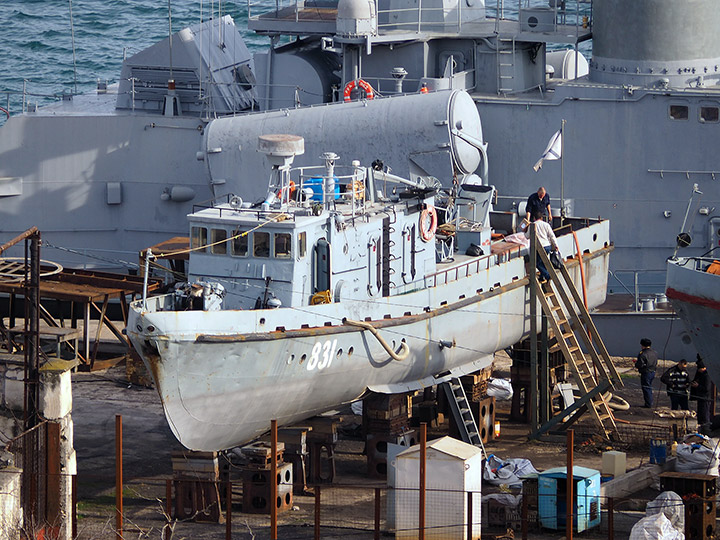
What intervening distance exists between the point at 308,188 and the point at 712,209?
1083 cm

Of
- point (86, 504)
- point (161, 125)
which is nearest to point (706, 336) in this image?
point (86, 504)

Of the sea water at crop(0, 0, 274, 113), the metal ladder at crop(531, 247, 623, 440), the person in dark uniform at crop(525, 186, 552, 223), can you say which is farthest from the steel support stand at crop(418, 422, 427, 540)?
the sea water at crop(0, 0, 274, 113)

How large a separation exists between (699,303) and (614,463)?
3.28 m

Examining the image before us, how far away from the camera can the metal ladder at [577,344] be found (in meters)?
26.2

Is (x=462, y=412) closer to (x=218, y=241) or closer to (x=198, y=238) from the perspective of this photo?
(x=218, y=241)

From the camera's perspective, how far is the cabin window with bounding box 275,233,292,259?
22953mm

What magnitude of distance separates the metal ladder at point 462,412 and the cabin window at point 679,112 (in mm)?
8811

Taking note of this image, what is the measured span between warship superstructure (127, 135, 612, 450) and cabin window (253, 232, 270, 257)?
2 cm

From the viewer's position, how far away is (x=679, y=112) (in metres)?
31.7

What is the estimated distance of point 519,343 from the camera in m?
28.3

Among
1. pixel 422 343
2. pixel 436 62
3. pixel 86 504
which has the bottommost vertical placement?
pixel 86 504

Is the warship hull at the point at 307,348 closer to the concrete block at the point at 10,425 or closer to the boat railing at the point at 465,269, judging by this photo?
the boat railing at the point at 465,269

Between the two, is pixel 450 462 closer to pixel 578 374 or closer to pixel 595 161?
pixel 578 374

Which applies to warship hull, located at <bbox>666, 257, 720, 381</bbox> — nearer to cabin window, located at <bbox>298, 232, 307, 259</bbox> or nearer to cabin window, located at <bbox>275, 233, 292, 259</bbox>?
cabin window, located at <bbox>298, 232, 307, 259</bbox>
